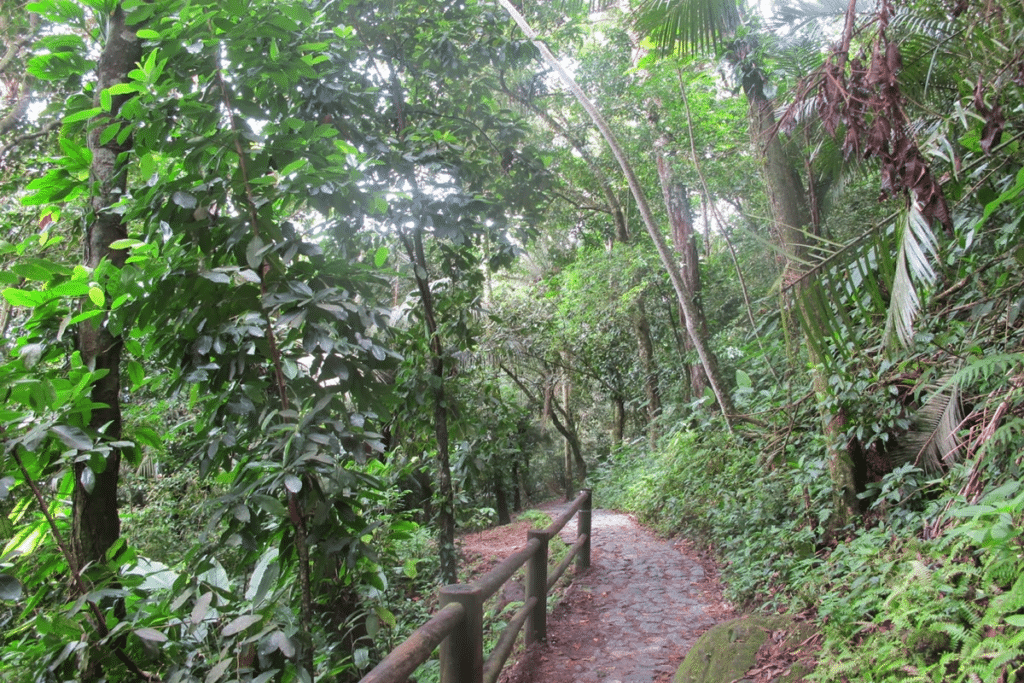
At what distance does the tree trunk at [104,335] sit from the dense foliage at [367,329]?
0.01 meters

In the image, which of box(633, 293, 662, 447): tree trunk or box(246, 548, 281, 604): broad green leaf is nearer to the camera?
box(246, 548, 281, 604): broad green leaf

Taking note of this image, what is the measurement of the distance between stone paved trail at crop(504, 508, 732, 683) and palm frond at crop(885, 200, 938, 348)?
275 centimetres

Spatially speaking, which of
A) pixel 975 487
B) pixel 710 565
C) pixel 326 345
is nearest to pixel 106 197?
pixel 326 345

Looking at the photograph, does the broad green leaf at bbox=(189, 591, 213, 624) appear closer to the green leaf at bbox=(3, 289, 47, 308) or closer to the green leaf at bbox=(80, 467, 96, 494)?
the green leaf at bbox=(80, 467, 96, 494)

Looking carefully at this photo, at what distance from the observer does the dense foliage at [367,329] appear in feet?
6.18

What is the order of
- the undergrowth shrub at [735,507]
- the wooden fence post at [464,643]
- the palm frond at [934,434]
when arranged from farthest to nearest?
the undergrowth shrub at [735,507]
the palm frond at [934,434]
the wooden fence post at [464,643]

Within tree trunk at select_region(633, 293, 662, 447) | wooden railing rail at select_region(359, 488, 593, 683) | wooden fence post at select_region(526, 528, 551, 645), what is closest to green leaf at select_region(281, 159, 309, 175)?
wooden railing rail at select_region(359, 488, 593, 683)

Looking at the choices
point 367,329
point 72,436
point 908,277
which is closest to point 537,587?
point 367,329

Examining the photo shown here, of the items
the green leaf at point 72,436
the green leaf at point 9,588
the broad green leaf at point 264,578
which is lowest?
the broad green leaf at point 264,578

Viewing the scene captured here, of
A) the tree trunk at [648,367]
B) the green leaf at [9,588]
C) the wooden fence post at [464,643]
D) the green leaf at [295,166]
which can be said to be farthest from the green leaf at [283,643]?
the tree trunk at [648,367]

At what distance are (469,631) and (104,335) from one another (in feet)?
6.17

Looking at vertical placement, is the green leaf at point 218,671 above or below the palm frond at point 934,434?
above

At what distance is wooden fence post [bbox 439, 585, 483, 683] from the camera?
2703 millimetres

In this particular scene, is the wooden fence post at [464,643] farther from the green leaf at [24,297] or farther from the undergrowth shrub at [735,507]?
the undergrowth shrub at [735,507]
